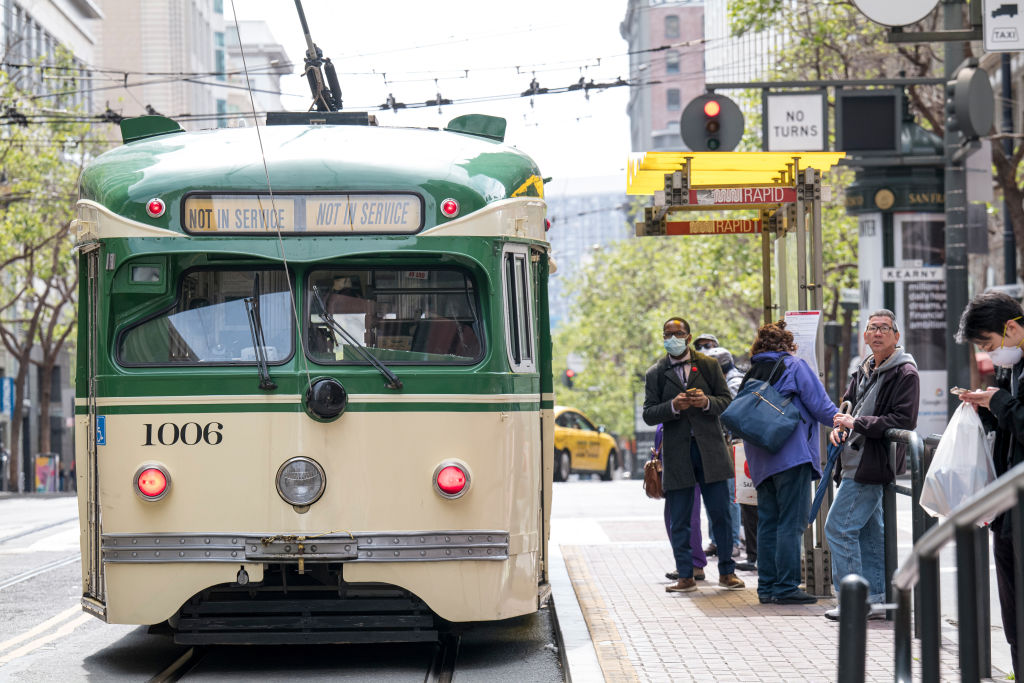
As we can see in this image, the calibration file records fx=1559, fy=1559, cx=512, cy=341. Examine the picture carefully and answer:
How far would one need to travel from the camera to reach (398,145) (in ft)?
28.3

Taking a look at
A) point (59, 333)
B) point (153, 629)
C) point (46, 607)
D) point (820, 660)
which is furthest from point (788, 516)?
point (59, 333)

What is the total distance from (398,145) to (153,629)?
346 cm

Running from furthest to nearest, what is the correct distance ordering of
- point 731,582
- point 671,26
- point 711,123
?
point 671,26 < point 711,123 < point 731,582

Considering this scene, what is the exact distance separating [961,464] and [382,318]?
10.1 feet

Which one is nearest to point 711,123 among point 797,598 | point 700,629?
point 797,598

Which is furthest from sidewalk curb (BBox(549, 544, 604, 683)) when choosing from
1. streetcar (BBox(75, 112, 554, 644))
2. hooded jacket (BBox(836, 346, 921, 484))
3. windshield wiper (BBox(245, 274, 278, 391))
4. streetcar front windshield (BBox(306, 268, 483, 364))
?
windshield wiper (BBox(245, 274, 278, 391))

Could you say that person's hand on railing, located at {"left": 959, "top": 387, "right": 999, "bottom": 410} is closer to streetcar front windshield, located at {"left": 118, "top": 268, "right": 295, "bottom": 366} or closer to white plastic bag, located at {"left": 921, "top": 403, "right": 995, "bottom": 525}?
white plastic bag, located at {"left": 921, "top": 403, "right": 995, "bottom": 525}

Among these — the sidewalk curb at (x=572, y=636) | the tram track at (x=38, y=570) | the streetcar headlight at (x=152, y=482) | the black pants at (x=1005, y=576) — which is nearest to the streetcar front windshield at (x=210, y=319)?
the streetcar headlight at (x=152, y=482)

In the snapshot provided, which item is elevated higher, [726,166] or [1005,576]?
[726,166]

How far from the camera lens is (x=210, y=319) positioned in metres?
8.22

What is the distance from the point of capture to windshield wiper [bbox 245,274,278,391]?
801 cm

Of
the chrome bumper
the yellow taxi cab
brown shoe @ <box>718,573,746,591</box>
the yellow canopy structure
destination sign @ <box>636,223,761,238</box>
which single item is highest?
the yellow canopy structure

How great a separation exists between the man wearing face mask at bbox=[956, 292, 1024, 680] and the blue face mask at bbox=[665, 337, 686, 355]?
4.18m

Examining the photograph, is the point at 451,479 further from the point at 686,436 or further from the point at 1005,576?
the point at 686,436
